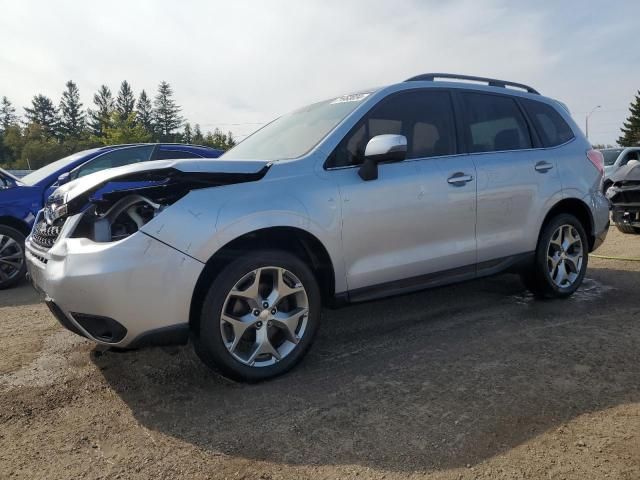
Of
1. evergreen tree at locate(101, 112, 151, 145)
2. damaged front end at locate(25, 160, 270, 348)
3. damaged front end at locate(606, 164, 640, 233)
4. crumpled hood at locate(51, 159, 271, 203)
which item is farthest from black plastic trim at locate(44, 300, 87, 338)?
evergreen tree at locate(101, 112, 151, 145)

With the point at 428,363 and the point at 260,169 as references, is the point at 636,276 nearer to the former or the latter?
the point at 428,363

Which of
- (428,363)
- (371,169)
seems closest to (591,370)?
(428,363)

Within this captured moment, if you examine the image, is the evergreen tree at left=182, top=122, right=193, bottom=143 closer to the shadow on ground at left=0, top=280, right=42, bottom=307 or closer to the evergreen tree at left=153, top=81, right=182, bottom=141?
the evergreen tree at left=153, top=81, right=182, bottom=141

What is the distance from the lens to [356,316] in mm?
4230

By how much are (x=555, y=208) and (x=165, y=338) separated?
3.53 m

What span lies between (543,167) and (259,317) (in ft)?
9.41

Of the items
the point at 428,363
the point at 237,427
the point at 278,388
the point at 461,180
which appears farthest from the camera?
the point at 461,180

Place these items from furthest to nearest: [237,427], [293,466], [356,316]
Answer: [356,316]
[237,427]
[293,466]

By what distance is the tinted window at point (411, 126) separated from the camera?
10.9 feet

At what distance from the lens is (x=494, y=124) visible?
4.13 meters

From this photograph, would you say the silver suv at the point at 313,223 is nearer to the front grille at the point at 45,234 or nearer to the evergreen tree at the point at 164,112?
the front grille at the point at 45,234

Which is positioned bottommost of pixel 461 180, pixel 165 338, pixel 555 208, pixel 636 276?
pixel 636 276

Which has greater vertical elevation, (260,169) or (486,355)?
(260,169)

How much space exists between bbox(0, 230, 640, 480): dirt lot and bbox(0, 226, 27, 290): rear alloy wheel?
2124 millimetres
